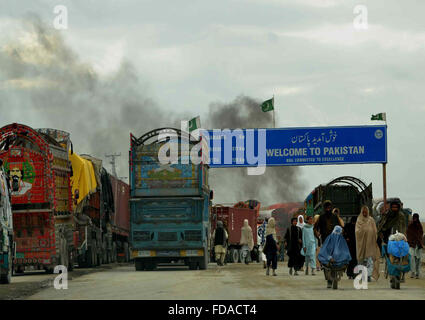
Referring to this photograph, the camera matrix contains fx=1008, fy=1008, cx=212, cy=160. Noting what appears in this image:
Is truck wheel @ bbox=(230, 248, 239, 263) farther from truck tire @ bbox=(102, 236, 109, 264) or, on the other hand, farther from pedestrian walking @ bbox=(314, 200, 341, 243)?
pedestrian walking @ bbox=(314, 200, 341, 243)

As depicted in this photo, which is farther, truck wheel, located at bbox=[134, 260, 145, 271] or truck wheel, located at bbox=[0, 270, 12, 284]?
truck wheel, located at bbox=[134, 260, 145, 271]

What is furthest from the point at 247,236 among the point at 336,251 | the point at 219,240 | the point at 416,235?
the point at 336,251

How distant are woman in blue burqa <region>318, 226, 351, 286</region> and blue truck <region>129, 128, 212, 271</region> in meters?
11.0

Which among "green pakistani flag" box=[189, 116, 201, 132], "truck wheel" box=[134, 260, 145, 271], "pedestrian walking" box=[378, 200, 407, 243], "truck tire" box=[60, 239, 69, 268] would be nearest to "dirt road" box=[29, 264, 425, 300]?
"pedestrian walking" box=[378, 200, 407, 243]

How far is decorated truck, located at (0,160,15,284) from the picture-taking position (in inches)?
923

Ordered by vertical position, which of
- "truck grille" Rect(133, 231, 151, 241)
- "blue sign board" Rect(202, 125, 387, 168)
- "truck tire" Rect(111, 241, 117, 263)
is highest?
"blue sign board" Rect(202, 125, 387, 168)

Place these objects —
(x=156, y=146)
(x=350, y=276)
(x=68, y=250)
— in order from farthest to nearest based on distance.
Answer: (x=156, y=146) < (x=68, y=250) < (x=350, y=276)

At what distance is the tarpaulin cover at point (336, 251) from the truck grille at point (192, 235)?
36.0 feet
